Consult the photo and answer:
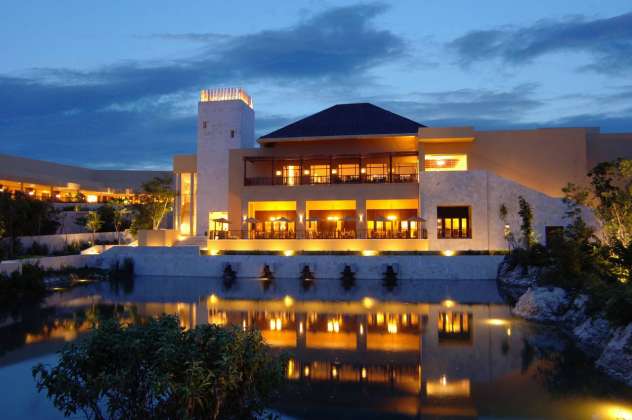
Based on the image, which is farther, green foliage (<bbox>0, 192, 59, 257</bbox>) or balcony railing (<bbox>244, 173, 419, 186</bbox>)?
balcony railing (<bbox>244, 173, 419, 186</bbox>)

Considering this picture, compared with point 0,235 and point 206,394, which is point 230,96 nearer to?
point 0,235

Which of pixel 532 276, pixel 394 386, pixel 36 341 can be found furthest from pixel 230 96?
pixel 394 386

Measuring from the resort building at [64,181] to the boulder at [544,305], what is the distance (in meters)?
33.7

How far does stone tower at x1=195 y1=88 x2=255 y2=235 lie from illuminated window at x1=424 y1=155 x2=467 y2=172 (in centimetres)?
1251

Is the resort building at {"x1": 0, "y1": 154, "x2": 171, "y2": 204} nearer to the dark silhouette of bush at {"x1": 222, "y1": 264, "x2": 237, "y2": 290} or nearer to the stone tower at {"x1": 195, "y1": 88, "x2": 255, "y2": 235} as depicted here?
the stone tower at {"x1": 195, "y1": 88, "x2": 255, "y2": 235}

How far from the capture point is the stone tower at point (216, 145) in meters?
35.2

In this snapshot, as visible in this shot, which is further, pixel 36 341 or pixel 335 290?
pixel 335 290

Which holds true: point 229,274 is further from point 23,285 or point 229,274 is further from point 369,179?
point 369,179

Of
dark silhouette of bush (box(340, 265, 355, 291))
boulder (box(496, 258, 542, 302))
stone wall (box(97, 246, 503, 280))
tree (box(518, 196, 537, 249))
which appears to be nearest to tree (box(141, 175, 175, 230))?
stone wall (box(97, 246, 503, 280))

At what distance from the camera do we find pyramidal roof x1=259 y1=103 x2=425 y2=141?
3209 centimetres

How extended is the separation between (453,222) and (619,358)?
1956cm

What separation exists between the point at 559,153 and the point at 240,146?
19.7m

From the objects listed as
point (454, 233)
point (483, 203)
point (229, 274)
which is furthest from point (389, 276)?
point (229, 274)

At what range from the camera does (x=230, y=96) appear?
118 ft
